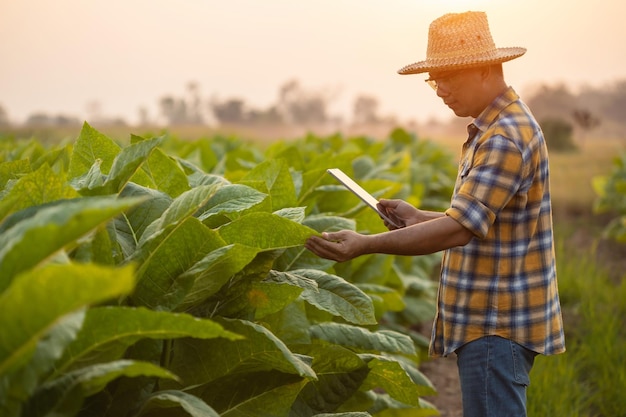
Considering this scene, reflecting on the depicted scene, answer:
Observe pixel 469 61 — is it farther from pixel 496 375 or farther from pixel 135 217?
pixel 135 217

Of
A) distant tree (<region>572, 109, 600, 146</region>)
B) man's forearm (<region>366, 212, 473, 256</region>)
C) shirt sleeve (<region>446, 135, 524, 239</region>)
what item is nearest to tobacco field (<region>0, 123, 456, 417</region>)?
man's forearm (<region>366, 212, 473, 256</region>)

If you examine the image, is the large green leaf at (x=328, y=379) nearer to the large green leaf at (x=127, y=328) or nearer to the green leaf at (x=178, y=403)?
the green leaf at (x=178, y=403)

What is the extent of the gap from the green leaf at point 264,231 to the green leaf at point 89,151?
59 cm

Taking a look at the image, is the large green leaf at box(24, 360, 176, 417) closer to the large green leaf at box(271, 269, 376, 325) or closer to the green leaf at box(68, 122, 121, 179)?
the large green leaf at box(271, 269, 376, 325)

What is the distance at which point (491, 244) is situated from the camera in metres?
2.73

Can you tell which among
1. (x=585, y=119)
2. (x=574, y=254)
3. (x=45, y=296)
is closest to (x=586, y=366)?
(x=574, y=254)

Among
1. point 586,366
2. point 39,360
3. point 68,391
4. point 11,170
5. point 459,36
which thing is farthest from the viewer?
point 586,366

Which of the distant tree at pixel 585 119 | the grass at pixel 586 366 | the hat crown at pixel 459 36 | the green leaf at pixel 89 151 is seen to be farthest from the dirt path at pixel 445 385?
the distant tree at pixel 585 119

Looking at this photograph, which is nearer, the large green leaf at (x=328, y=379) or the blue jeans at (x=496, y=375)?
the large green leaf at (x=328, y=379)

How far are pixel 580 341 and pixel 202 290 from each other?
5236 millimetres

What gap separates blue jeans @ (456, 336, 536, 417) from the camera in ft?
9.14

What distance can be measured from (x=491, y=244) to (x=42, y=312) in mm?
1712

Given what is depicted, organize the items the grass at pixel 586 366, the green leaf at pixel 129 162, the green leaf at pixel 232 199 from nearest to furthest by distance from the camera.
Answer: the green leaf at pixel 129 162 < the green leaf at pixel 232 199 < the grass at pixel 586 366

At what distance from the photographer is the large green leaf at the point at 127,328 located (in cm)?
164
